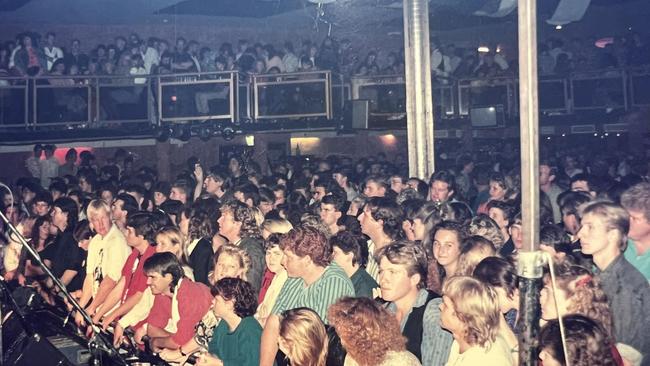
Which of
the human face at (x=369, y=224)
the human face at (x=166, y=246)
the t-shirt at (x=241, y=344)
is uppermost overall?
the human face at (x=369, y=224)

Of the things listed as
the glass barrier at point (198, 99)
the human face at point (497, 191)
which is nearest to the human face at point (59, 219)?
the human face at point (497, 191)

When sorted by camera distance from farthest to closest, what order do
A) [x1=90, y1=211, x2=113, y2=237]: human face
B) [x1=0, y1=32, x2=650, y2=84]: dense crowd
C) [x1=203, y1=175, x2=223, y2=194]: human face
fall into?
[x1=0, y1=32, x2=650, y2=84]: dense crowd → [x1=203, y1=175, x2=223, y2=194]: human face → [x1=90, y1=211, x2=113, y2=237]: human face

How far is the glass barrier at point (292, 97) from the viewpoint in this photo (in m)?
12.6

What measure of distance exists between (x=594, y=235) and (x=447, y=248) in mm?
1036

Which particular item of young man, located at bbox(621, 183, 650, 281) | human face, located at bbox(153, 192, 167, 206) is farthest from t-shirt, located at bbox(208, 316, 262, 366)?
human face, located at bbox(153, 192, 167, 206)

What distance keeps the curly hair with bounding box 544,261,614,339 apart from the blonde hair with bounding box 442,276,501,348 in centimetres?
32

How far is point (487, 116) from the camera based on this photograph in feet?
43.5

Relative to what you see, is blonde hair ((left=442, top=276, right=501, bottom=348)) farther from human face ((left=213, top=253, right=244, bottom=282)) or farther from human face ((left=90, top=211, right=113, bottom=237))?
human face ((left=90, top=211, right=113, bottom=237))

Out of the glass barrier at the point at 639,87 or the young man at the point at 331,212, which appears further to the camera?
the glass barrier at the point at 639,87

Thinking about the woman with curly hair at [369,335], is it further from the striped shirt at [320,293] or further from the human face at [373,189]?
the human face at [373,189]

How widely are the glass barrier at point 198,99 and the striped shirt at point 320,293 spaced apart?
27.3 ft

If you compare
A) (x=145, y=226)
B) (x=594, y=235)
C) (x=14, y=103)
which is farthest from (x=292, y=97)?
(x=594, y=235)

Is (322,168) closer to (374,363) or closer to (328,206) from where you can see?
(328,206)

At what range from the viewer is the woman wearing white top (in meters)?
3.22
